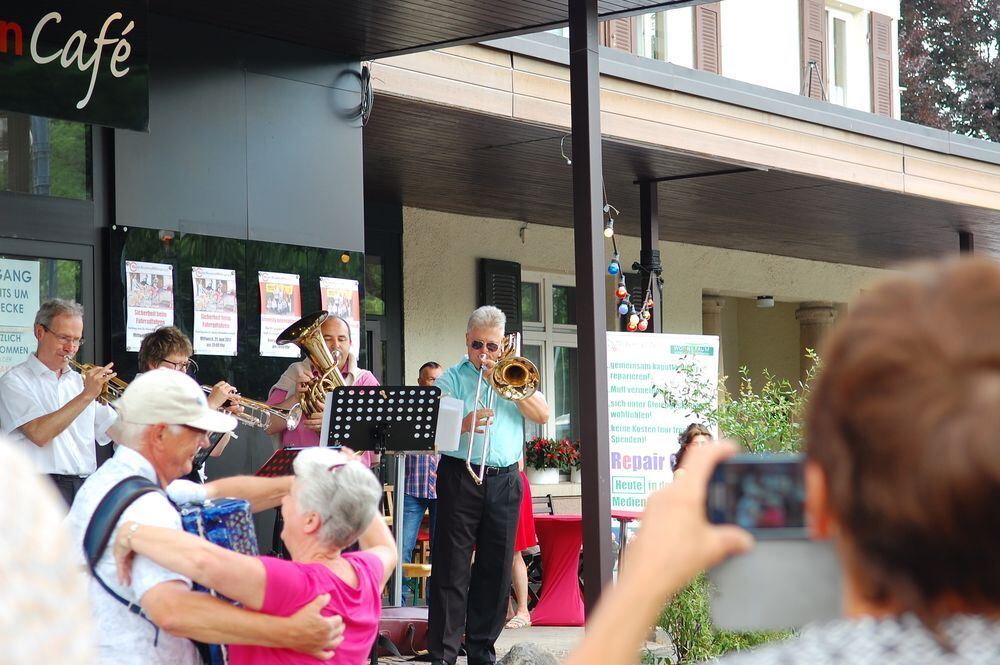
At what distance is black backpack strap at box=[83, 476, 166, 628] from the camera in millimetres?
3045

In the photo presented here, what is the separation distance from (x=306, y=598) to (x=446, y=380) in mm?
3915

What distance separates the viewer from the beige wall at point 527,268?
12.3 m

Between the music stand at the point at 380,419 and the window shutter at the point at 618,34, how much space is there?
6.51 meters

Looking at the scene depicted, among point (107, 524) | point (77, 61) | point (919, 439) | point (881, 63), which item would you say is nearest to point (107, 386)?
point (77, 61)

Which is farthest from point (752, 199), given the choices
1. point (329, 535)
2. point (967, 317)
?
point (967, 317)

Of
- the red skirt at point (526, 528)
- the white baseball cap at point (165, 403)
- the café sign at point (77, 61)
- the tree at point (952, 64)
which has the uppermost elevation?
the tree at point (952, 64)

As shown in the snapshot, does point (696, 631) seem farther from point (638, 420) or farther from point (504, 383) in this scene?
point (638, 420)

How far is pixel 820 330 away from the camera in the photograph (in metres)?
17.5

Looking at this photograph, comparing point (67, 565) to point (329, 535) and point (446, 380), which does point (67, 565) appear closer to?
point (329, 535)

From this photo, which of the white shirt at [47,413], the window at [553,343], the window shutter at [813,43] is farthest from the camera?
the window shutter at [813,43]

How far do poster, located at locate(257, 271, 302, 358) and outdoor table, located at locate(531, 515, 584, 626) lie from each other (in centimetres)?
262

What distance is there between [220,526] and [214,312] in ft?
13.2

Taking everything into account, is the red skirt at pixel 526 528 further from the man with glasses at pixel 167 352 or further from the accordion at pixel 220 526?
the accordion at pixel 220 526

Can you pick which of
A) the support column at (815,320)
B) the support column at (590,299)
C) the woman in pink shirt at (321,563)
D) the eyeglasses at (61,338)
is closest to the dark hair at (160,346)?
the eyeglasses at (61,338)
